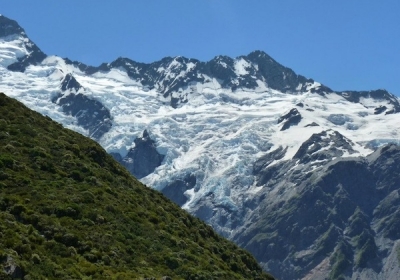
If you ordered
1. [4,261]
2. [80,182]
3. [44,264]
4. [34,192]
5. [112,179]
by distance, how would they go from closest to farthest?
[4,261] → [44,264] → [34,192] → [80,182] → [112,179]

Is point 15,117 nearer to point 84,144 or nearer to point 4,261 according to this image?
point 84,144

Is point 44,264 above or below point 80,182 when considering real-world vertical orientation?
below

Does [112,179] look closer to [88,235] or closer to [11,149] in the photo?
[11,149]

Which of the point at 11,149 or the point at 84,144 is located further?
the point at 84,144

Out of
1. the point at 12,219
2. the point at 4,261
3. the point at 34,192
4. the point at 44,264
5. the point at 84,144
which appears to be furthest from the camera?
the point at 84,144

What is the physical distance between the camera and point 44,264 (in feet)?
136

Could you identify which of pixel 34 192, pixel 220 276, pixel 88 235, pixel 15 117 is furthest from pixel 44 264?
pixel 15 117

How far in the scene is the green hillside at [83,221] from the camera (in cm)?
4369

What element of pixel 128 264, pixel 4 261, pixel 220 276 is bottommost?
pixel 4 261

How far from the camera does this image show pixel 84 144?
67.6 metres

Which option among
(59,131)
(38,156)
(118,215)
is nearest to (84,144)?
(59,131)

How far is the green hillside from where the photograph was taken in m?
43.7

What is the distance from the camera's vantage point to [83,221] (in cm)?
5025

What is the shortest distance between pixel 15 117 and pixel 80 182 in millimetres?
11345
